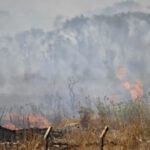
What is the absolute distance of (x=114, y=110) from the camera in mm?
6883

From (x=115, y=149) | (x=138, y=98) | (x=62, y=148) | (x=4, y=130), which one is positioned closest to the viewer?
(x=138, y=98)

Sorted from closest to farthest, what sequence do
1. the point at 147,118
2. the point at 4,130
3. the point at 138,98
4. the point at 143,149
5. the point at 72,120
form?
the point at 138,98, the point at 143,149, the point at 147,118, the point at 4,130, the point at 72,120

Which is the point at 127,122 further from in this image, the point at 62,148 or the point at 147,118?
the point at 62,148

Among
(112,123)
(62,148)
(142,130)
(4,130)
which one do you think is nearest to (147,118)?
(142,130)

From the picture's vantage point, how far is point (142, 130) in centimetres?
1032

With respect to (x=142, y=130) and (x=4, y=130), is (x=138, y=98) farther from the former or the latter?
(x=4, y=130)

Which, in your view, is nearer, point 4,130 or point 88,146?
point 88,146

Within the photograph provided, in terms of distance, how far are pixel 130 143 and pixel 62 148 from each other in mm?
5250

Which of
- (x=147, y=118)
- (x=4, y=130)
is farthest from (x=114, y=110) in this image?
(x=4, y=130)

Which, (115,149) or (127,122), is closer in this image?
(127,122)

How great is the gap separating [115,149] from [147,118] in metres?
3.19

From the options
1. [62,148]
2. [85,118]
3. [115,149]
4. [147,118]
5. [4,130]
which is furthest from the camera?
[85,118]

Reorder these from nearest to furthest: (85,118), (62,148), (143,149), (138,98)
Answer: (138,98), (143,149), (62,148), (85,118)

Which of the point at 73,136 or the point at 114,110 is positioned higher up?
the point at 114,110
